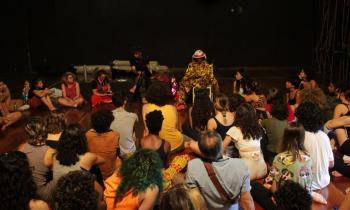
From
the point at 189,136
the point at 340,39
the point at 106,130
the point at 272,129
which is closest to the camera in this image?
the point at 106,130

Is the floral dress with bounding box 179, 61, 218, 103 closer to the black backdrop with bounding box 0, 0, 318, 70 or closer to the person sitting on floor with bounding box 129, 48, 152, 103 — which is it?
the person sitting on floor with bounding box 129, 48, 152, 103

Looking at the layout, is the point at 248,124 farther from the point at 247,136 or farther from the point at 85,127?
the point at 85,127

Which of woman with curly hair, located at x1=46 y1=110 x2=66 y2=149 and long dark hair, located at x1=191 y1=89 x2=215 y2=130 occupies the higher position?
woman with curly hair, located at x1=46 y1=110 x2=66 y2=149

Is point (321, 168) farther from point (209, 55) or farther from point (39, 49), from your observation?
point (39, 49)

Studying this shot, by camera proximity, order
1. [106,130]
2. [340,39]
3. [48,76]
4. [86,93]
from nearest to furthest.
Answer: [106,130] → [86,93] → [340,39] → [48,76]

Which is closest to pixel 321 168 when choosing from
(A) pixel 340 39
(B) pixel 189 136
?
(B) pixel 189 136

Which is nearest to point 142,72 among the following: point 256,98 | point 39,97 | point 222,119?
point 39,97

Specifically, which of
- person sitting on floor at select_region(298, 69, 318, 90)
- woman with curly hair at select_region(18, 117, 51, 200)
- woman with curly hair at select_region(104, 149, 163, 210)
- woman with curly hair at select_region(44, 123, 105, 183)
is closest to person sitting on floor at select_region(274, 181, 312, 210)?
woman with curly hair at select_region(104, 149, 163, 210)

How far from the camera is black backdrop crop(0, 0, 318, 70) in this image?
1182 centimetres

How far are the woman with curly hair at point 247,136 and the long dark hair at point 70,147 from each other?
1.51m

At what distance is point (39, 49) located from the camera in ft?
39.3

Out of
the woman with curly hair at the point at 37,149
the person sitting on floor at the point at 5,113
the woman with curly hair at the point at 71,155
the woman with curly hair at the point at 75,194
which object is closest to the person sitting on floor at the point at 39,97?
the person sitting on floor at the point at 5,113

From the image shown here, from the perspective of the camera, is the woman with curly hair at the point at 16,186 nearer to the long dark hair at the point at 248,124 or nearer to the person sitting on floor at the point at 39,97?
the long dark hair at the point at 248,124

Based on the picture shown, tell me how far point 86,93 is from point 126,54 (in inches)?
142
